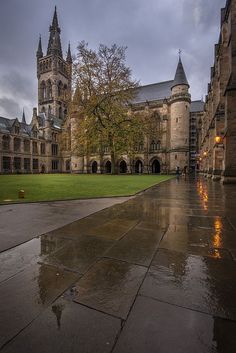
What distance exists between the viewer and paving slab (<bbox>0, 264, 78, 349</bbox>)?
1.34 metres

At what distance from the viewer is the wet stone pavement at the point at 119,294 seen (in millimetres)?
1193

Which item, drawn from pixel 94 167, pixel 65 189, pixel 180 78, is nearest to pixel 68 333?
pixel 65 189

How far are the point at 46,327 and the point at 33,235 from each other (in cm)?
213

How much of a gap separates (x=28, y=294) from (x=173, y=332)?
1167 mm

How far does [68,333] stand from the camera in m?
1.24

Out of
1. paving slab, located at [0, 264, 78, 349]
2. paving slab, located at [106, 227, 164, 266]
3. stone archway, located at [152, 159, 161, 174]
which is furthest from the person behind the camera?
stone archway, located at [152, 159, 161, 174]

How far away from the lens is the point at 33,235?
10.6ft

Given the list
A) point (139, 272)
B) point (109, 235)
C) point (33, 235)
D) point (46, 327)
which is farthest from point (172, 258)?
point (33, 235)

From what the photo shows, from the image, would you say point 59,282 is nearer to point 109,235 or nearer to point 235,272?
point 109,235

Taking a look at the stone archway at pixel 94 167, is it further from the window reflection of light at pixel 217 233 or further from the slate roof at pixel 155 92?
the window reflection of light at pixel 217 233

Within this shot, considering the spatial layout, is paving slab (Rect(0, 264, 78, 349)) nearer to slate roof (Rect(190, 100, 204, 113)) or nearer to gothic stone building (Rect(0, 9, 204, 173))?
gothic stone building (Rect(0, 9, 204, 173))

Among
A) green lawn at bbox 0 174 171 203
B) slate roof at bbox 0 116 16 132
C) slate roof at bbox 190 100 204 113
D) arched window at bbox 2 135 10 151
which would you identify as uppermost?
slate roof at bbox 190 100 204 113

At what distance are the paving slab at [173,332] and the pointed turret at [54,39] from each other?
82657mm

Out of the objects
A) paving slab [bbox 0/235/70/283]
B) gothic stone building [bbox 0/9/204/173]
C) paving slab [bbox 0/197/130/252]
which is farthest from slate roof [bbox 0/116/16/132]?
paving slab [bbox 0/235/70/283]
